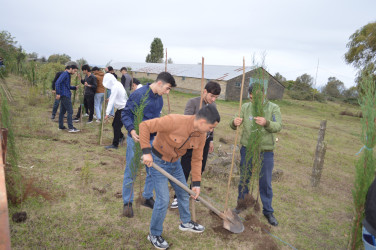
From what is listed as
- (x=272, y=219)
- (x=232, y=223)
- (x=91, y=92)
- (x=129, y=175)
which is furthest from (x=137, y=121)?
(x=91, y=92)

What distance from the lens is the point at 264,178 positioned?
371 cm

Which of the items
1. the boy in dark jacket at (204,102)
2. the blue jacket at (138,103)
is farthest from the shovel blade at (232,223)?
the blue jacket at (138,103)

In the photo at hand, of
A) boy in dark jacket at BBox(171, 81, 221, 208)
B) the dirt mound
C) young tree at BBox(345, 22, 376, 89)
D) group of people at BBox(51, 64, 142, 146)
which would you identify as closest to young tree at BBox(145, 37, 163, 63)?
young tree at BBox(345, 22, 376, 89)

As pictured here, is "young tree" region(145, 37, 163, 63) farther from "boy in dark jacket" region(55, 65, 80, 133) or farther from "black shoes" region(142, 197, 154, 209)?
"black shoes" region(142, 197, 154, 209)

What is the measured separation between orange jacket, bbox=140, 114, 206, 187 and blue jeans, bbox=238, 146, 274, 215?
132cm

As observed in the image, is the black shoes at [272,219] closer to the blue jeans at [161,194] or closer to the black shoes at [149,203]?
the blue jeans at [161,194]

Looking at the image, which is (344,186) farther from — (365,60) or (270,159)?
(365,60)

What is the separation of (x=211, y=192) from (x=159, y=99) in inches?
90.8

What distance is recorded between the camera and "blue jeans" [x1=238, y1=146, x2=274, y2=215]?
3.69 meters

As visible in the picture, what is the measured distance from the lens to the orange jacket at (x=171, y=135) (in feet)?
8.70

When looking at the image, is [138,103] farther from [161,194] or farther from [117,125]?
[117,125]

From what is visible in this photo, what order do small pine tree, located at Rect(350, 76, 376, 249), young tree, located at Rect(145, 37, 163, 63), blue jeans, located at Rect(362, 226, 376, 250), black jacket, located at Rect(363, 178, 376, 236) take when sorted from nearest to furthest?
black jacket, located at Rect(363, 178, 376, 236)
blue jeans, located at Rect(362, 226, 376, 250)
small pine tree, located at Rect(350, 76, 376, 249)
young tree, located at Rect(145, 37, 163, 63)

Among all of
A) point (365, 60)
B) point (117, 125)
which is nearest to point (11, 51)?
point (117, 125)

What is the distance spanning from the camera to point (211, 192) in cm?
479
